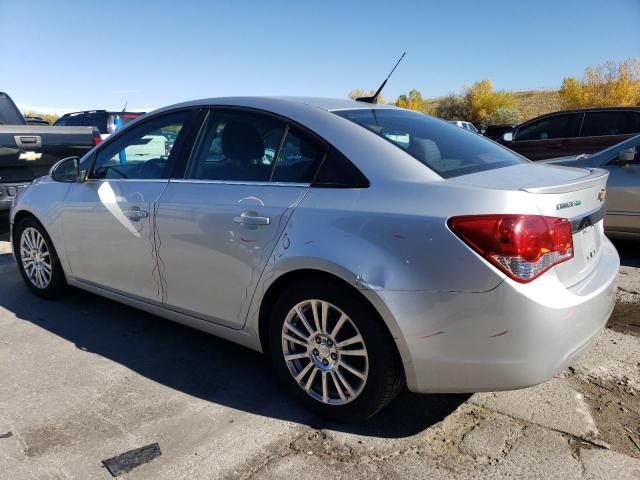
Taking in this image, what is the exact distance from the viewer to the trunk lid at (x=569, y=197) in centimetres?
235

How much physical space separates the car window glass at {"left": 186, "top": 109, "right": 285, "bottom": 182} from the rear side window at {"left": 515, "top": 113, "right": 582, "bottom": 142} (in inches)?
342

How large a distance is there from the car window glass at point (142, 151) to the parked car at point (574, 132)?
7.50m

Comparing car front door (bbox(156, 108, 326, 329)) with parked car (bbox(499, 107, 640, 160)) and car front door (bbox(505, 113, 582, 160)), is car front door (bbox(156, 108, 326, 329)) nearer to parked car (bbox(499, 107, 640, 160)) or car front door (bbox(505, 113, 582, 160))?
parked car (bbox(499, 107, 640, 160))

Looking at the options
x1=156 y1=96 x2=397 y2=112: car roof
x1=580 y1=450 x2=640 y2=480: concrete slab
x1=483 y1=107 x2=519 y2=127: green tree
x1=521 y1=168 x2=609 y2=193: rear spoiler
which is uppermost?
x1=156 y1=96 x2=397 y2=112: car roof

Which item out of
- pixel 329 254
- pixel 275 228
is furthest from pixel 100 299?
pixel 329 254

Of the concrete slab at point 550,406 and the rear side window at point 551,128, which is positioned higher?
the rear side window at point 551,128

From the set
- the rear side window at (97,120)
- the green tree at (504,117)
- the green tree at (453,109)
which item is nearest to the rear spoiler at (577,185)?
the rear side window at (97,120)

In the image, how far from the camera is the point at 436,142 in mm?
2998

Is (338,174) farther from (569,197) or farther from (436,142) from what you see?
(569,197)

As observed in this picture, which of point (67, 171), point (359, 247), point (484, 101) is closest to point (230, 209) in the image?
point (359, 247)

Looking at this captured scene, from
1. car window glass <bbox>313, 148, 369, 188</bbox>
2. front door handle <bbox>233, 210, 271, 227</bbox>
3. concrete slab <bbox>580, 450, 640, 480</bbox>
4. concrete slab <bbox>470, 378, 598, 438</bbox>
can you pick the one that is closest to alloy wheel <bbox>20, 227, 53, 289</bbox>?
front door handle <bbox>233, 210, 271, 227</bbox>

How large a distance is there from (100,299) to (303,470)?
3.02 meters

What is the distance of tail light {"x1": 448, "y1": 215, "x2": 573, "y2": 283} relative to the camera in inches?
87.2

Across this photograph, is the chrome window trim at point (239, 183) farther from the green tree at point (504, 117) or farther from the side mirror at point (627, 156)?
the green tree at point (504, 117)
